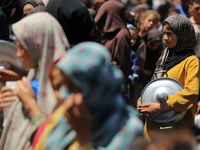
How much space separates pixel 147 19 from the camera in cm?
728

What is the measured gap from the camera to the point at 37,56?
2.68 meters

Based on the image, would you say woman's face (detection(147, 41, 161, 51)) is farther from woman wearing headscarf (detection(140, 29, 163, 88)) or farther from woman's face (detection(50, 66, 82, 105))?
woman's face (detection(50, 66, 82, 105))

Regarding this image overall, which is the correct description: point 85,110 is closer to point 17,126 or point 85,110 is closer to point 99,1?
point 17,126

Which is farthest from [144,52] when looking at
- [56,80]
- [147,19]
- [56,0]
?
[56,80]

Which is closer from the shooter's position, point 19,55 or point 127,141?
point 127,141

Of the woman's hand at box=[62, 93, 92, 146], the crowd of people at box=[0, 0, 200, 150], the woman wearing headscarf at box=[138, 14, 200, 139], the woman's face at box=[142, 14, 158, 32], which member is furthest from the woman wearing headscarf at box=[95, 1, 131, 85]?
the woman's hand at box=[62, 93, 92, 146]

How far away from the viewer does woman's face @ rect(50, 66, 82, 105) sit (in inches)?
76.7

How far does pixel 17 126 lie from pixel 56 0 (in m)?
1.06

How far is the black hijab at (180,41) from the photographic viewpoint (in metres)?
4.06

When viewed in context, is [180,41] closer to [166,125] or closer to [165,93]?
[165,93]

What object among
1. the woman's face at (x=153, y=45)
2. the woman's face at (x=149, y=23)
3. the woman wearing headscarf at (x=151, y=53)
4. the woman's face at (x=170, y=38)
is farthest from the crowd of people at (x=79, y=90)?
the woman's face at (x=149, y=23)

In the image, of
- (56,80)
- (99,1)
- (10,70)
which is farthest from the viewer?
(99,1)

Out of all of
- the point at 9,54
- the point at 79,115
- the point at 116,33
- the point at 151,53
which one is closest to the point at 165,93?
the point at 116,33

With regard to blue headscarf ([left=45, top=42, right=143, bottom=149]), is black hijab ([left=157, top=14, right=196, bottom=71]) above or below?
below
